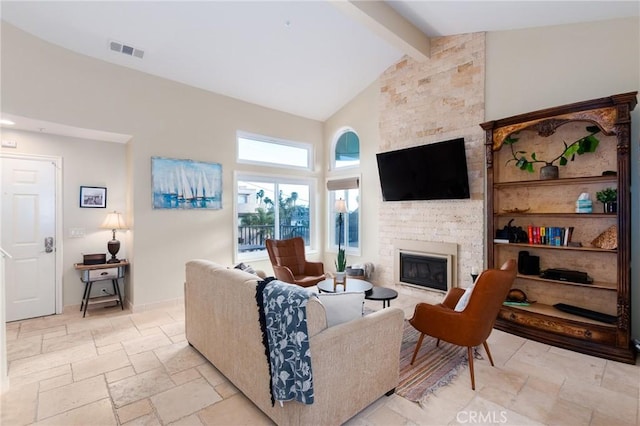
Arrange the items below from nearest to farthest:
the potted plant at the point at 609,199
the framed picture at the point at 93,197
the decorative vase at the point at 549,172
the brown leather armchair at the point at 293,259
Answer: the potted plant at the point at 609,199
the decorative vase at the point at 549,172
the framed picture at the point at 93,197
the brown leather armchair at the point at 293,259

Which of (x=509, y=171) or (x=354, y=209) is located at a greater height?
(x=509, y=171)

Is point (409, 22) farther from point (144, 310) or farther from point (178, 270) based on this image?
point (144, 310)

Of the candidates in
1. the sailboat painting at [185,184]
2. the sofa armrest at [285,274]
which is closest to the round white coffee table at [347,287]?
the sofa armrest at [285,274]

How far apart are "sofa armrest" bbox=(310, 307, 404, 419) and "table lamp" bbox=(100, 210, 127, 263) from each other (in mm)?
3828

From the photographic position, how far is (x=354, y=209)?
6008mm

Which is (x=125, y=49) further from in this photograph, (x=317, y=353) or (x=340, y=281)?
(x=317, y=353)

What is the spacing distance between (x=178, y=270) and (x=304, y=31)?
3.87m

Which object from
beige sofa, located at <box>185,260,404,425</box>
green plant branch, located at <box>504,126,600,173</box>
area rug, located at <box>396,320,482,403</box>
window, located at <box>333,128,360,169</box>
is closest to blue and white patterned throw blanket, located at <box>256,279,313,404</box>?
beige sofa, located at <box>185,260,404,425</box>

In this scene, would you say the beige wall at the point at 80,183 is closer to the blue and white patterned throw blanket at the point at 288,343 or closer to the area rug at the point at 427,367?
the blue and white patterned throw blanket at the point at 288,343

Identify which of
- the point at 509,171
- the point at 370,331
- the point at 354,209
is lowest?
the point at 370,331

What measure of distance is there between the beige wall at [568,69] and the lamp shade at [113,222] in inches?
211

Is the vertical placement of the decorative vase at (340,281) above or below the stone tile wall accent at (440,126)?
below

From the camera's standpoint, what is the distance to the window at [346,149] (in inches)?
237

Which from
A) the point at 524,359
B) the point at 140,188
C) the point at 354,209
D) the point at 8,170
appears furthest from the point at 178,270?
the point at 524,359
